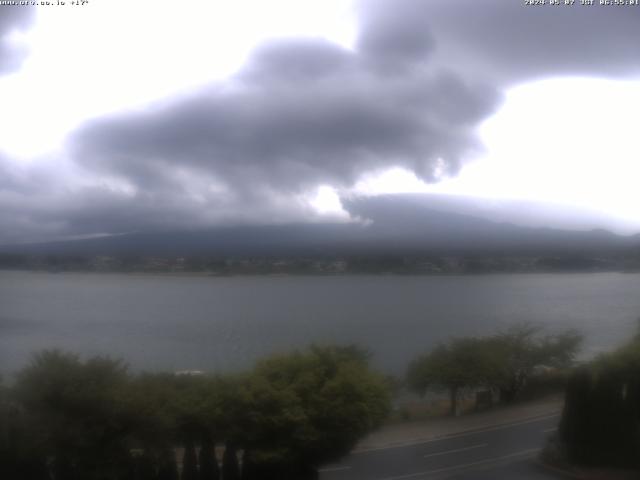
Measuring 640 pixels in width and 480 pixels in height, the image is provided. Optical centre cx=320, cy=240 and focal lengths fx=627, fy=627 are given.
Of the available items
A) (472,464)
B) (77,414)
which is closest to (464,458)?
(472,464)

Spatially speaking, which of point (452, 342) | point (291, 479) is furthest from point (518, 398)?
point (291, 479)

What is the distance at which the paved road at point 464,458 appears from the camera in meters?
11.1

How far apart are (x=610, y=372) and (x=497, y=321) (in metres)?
11.0

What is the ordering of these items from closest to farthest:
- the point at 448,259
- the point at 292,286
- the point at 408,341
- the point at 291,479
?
the point at 291,479 < the point at 408,341 < the point at 448,259 < the point at 292,286

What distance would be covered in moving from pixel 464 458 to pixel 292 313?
58.1ft

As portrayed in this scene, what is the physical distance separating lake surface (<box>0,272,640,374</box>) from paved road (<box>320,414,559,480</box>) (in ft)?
13.4

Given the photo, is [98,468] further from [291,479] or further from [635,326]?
[635,326]

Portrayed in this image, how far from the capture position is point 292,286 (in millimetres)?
35156

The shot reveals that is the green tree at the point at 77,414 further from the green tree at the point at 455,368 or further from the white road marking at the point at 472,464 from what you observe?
the green tree at the point at 455,368

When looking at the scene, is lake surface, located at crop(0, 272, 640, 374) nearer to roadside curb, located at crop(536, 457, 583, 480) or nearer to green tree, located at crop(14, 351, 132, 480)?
green tree, located at crop(14, 351, 132, 480)

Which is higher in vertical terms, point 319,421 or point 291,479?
point 319,421

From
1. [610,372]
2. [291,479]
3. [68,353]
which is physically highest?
[68,353]

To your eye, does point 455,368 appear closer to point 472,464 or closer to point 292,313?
point 472,464

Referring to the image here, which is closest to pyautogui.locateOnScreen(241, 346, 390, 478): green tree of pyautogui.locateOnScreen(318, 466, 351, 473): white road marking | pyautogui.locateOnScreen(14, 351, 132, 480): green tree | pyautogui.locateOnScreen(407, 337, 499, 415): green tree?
pyautogui.locateOnScreen(318, 466, 351, 473): white road marking
